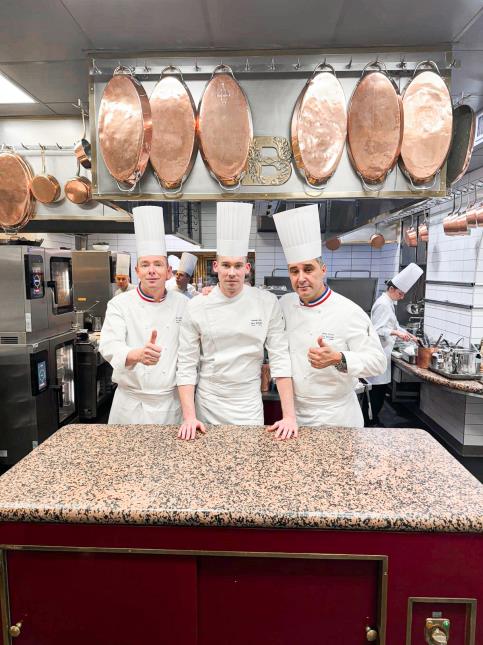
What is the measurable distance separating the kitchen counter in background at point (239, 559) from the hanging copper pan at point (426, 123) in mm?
1369

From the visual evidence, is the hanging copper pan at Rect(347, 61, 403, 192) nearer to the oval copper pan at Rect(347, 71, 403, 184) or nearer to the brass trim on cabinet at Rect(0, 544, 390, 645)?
the oval copper pan at Rect(347, 71, 403, 184)

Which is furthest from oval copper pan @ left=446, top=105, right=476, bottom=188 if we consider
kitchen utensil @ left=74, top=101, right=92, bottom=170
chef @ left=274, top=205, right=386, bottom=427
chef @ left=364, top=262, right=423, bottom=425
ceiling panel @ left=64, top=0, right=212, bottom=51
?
chef @ left=364, top=262, right=423, bottom=425

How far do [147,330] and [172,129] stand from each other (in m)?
0.95

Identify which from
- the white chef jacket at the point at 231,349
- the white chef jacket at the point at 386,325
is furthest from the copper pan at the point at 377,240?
the white chef jacket at the point at 231,349

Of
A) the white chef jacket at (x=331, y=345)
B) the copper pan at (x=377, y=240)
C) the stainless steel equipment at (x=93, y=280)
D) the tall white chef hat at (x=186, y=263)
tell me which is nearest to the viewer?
the white chef jacket at (x=331, y=345)

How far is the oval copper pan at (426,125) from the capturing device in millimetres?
1900

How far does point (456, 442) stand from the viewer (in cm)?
402

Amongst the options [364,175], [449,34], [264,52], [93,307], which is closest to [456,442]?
[364,175]

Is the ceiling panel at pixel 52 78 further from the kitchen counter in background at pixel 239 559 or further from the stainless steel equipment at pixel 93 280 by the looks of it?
the stainless steel equipment at pixel 93 280

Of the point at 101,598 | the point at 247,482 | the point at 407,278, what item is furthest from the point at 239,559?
the point at 407,278

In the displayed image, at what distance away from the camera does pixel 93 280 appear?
17.8 feet

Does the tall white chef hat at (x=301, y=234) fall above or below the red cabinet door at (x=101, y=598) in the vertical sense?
above

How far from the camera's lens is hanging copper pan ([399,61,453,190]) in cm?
190

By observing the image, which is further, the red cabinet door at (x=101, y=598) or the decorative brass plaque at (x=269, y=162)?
the decorative brass plaque at (x=269, y=162)
